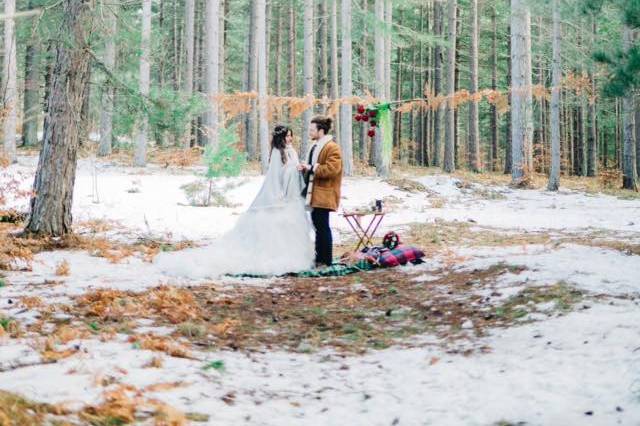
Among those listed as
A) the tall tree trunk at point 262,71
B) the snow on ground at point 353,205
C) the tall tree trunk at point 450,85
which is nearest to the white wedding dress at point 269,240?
the snow on ground at point 353,205

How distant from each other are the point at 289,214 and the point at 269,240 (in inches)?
18.7

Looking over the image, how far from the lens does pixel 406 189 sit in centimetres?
1877

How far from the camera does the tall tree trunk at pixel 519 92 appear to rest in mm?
19375

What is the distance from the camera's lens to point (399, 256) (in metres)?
8.49

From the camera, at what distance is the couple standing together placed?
812cm

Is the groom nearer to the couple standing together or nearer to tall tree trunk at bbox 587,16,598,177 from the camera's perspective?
the couple standing together

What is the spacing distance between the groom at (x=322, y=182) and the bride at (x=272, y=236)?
0.16m

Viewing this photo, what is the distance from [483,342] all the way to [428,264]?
353 centimetres

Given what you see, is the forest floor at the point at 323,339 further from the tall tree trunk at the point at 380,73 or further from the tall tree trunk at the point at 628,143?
the tall tree trunk at the point at 380,73

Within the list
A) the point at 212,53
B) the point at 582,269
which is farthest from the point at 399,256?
the point at 212,53

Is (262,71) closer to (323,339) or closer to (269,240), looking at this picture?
(269,240)

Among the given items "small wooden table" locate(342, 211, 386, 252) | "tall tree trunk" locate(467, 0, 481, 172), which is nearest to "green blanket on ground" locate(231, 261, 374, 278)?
"small wooden table" locate(342, 211, 386, 252)

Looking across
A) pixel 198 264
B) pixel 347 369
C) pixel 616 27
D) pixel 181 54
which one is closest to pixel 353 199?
pixel 198 264

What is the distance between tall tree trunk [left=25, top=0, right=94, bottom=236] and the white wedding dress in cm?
190
